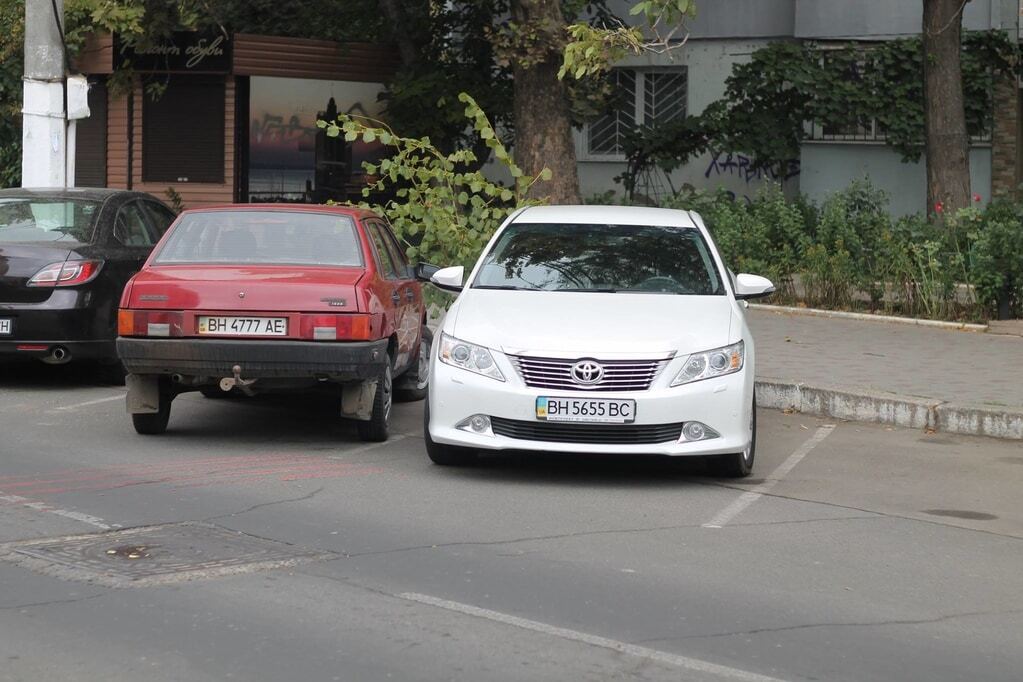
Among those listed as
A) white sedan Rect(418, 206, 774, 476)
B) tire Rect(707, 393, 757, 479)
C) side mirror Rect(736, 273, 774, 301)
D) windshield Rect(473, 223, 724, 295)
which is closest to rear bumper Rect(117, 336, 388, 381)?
white sedan Rect(418, 206, 774, 476)

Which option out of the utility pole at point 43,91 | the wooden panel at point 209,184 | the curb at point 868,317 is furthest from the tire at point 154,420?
the wooden panel at point 209,184

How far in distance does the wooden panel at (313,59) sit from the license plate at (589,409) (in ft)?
56.4

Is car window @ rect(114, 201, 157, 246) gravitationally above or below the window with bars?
below

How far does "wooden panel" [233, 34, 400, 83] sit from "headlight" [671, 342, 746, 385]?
56.3 ft

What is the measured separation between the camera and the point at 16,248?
1245 cm

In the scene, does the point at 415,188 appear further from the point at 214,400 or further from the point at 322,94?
the point at 322,94

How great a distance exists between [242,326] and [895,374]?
18.9 ft

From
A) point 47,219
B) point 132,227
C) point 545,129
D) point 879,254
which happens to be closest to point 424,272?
point 132,227

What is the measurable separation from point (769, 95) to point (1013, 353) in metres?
11.9

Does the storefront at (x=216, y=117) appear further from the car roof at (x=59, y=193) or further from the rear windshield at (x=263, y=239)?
the rear windshield at (x=263, y=239)

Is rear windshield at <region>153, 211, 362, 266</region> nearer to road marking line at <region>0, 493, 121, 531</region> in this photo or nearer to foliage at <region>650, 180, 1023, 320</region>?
road marking line at <region>0, 493, 121, 531</region>

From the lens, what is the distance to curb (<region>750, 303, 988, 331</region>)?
15938 mm

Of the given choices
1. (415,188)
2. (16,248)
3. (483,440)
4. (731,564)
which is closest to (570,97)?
(415,188)

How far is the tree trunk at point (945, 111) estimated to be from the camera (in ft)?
63.5
